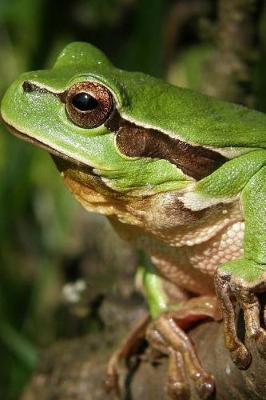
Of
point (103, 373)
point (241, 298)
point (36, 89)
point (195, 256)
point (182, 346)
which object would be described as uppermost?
point (36, 89)

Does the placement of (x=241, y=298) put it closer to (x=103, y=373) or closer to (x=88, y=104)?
(x=88, y=104)

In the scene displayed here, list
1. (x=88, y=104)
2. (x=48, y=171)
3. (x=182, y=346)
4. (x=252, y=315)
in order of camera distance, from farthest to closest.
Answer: (x=48, y=171)
(x=182, y=346)
(x=88, y=104)
(x=252, y=315)

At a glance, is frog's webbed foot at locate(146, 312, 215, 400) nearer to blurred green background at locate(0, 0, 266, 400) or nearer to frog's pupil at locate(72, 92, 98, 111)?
frog's pupil at locate(72, 92, 98, 111)

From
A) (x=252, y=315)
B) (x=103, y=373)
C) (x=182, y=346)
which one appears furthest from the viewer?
(x=103, y=373)

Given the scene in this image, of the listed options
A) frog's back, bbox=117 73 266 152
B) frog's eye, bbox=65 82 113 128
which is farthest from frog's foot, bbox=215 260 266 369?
frog's eye, bbox=65 82 113 128

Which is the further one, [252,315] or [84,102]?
[84,102]

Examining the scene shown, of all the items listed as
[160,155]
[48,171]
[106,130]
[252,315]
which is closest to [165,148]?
[160,155]

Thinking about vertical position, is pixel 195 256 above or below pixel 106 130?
below
